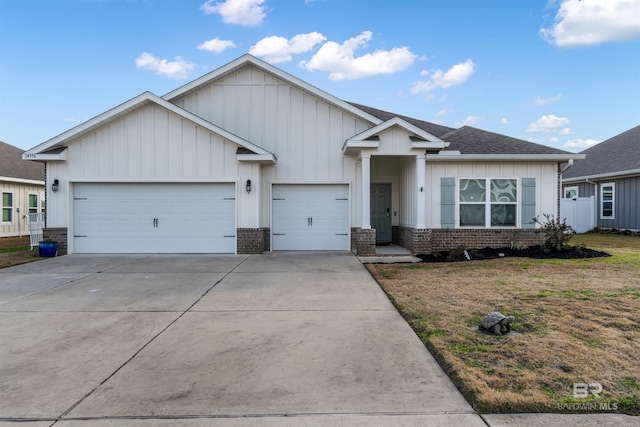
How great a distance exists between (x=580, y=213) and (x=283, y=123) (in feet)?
56.1

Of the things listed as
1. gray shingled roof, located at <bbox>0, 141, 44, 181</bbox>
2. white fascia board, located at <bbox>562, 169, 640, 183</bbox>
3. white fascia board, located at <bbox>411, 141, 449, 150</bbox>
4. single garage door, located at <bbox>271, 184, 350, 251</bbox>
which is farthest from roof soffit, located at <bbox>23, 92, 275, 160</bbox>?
white fascia board, located at <bbox>562, 169, 640, 183</bbox>

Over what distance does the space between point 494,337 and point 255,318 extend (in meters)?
2.97

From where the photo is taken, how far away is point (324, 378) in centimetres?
342

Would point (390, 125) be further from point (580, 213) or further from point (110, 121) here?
point (580, 213)

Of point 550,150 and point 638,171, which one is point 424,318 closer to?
point 550,150

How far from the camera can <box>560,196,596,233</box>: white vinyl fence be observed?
65.9ft

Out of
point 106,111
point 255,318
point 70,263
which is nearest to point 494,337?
point 255,318

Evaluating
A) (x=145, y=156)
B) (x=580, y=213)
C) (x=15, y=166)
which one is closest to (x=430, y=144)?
(x=145, y=156)

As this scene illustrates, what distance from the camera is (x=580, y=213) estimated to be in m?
20.4

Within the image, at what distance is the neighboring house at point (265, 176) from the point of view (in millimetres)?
11688

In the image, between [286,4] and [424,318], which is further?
[286,4]

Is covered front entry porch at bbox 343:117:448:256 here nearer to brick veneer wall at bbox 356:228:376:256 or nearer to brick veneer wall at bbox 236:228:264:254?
brick veneer wall at bbox 356:228:376:256

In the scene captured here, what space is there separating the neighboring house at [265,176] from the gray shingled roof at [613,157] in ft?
33.1

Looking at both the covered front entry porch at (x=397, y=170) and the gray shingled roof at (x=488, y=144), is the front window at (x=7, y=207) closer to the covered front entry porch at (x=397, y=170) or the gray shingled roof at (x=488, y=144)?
the covered front entry porch at (x=397, y=170)
